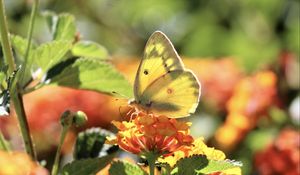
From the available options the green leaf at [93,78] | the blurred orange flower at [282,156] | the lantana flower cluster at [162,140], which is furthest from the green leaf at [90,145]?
the blurred orange flower at [282,156]

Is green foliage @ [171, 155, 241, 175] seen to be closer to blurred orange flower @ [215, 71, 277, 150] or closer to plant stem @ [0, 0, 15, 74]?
plant stem @ [0, 0, 15, 74]

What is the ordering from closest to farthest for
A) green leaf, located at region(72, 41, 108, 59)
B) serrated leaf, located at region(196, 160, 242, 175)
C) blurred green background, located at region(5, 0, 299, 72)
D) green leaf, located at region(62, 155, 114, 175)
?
serrated leaf, located at region(196, 160, 242, 175), green leaf, located at region(62, 155, 114, 175), green leaf, located at region(72, 41, 108, 59), blurred green background, located at region(5, 0, 299, 72)

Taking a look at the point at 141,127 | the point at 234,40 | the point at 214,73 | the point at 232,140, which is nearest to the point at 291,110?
the point at 232,140

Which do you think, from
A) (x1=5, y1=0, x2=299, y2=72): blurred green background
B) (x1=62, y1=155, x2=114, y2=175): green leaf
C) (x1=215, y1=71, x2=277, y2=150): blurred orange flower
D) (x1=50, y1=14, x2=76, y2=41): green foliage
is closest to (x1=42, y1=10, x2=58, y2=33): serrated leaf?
(x1=50, y1=14, x2=76, y2=41): green foliage

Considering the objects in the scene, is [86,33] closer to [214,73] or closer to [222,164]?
[214,73]

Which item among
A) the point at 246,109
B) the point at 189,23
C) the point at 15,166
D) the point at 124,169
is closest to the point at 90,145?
the point at 124,169

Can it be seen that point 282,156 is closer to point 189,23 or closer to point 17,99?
point 17,99
